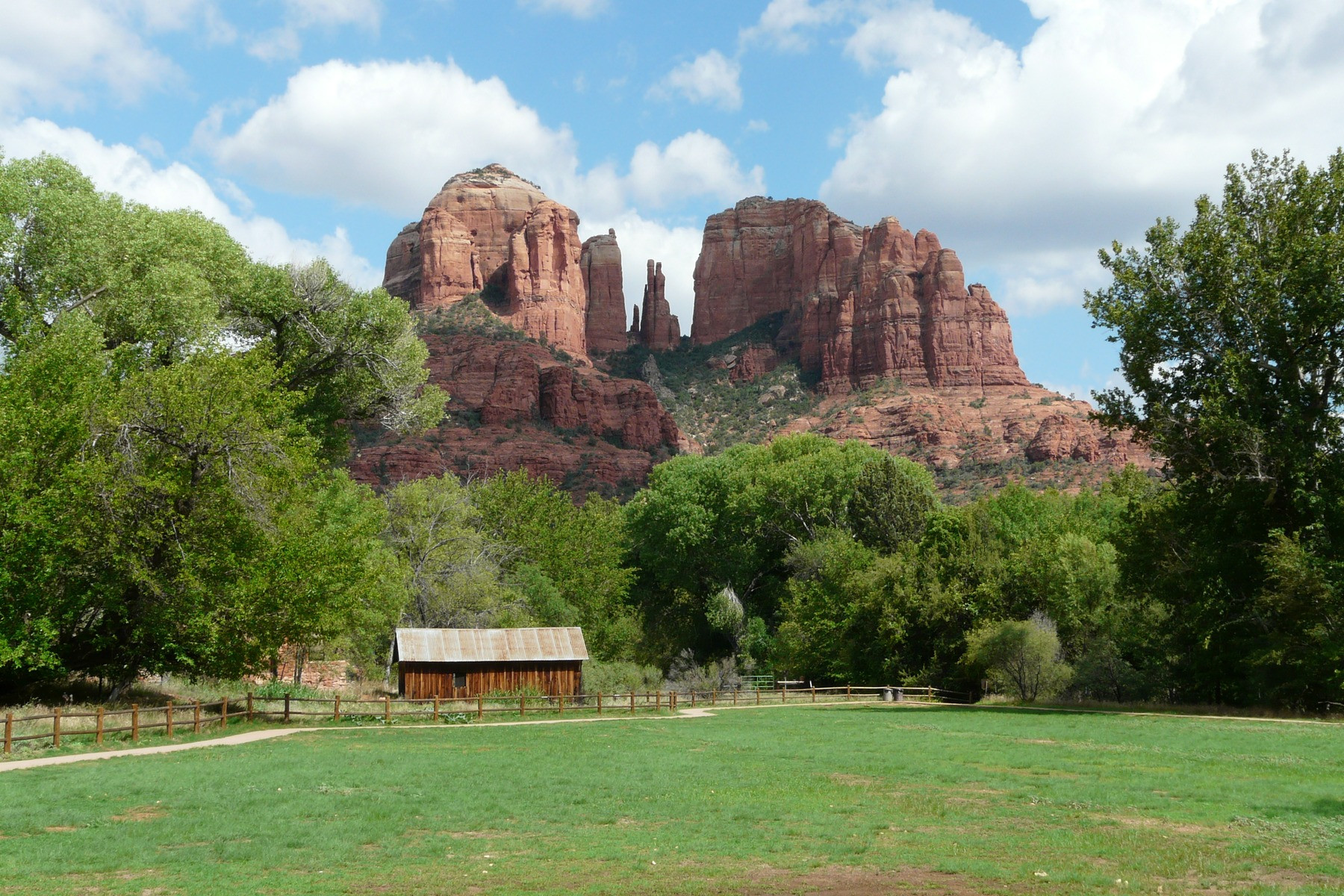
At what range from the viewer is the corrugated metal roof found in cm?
3594

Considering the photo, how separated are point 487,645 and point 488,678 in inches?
45.8

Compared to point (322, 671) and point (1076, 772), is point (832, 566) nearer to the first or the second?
point (322, 671)

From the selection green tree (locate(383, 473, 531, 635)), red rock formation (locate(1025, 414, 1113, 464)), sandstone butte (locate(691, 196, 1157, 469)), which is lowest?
green tree (locate(383, 473, 531, 635))

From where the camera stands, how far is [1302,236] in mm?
29109

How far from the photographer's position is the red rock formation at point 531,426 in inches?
4633

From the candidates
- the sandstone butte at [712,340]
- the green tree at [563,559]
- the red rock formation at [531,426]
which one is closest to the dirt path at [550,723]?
the green tree at [563,559]

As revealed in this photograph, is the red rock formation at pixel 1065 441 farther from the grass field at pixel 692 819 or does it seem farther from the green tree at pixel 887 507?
the grass field at pixel 692 819

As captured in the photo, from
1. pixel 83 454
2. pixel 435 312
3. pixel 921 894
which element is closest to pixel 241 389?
pixel 83 454

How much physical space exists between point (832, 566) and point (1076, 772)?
3240cm

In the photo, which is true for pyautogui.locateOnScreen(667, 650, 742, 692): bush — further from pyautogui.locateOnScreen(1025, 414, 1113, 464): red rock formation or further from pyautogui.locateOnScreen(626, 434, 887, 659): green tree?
pyautogui.locateOnScreen(1025, 414, 1113, 464): red rock formation

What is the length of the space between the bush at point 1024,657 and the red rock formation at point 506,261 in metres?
121

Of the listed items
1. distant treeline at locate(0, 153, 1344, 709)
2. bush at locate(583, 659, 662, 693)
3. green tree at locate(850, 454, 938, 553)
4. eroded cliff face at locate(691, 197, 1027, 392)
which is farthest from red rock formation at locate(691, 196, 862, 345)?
distant treeline at locate(0, 153, 1344, 709)

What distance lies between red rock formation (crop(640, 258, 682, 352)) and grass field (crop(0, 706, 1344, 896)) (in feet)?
520

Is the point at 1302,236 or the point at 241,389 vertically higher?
the point at 1302,236
